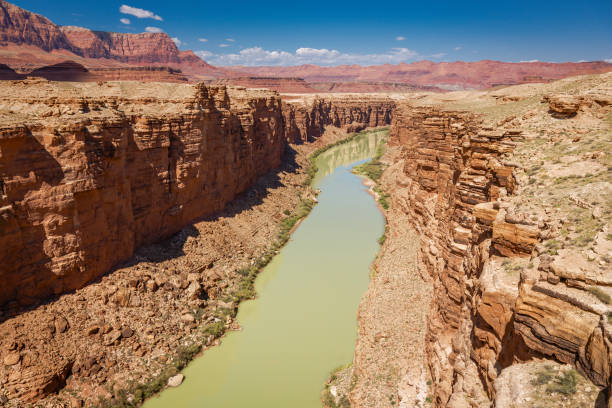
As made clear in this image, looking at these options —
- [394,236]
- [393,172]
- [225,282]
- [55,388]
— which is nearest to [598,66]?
[393,172]

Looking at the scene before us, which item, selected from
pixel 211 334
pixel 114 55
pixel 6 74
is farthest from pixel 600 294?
pixel 114 55

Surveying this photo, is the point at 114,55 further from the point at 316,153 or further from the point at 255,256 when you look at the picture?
the point at 255,256

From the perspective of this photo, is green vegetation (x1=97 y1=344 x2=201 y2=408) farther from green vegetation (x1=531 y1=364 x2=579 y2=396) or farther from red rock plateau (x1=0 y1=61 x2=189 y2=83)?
red rock plateau (x1=0 y1=61 x2=189 y2=83)

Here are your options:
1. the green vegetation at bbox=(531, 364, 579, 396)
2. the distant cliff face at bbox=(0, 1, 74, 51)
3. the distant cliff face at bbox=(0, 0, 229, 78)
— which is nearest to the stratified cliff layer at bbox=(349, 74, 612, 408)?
the green vegetation at bbox=(531, 364, 579, 396)

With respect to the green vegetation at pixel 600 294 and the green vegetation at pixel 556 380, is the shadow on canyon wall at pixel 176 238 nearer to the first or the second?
the green vegetation at pixel 556 380

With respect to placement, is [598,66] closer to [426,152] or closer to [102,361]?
[426,152]

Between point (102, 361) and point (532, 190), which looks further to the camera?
point (102, 361)
